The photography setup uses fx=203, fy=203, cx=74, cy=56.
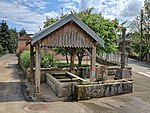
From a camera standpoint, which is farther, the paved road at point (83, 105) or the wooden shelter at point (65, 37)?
the wooden shelter at point (65, 37)

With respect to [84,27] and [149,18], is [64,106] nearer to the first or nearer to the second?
[84,27]

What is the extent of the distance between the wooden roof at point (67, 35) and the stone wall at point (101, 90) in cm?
232

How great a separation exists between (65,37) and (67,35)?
150mm

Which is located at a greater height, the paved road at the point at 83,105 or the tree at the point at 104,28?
the tree at the point at 104,28

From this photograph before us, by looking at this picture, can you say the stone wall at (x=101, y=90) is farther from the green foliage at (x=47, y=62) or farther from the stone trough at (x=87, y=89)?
the green foliage at (x=47, y=62)

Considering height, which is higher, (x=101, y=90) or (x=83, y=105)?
(x=101, y=90)

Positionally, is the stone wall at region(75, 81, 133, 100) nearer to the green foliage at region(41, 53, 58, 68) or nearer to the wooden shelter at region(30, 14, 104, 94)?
the wooden shelter at region(30, 14, 104, 94)

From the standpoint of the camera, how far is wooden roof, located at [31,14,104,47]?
32.8ft

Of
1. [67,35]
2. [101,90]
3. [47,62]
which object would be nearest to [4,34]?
[47,62]

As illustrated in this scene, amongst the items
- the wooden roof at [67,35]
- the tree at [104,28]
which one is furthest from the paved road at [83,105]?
the tree at [104,28]

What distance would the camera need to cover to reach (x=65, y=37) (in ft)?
34.3

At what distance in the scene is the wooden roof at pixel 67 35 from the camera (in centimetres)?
998

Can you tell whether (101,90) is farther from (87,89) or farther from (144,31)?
(144,31)

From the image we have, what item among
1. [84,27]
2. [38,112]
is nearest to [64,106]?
[38,112]
